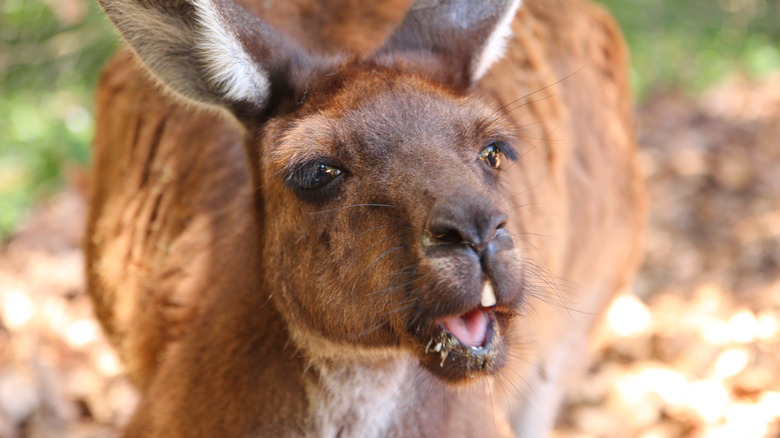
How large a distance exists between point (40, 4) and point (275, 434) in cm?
421

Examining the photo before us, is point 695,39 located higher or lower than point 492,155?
lower

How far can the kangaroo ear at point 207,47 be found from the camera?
320cm

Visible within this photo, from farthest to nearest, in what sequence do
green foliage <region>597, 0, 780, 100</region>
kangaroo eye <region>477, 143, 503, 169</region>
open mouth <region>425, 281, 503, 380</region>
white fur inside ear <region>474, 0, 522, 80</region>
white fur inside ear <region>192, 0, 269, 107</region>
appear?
green foliage <region>597, 0, 780, 100</region>
white fur inside ear <region>474, 0, 522, 80</region>
kangaroo eye <region>477, 143, 503, 169</region>
white fur inside ear <region>192, 0, 269, 107</region>
open mouth <region>425, 281, 503, 380</region>

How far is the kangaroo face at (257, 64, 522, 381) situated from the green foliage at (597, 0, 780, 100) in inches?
241

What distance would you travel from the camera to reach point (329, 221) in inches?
127

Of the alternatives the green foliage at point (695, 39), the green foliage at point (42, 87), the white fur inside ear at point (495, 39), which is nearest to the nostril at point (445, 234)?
the white fur inside ear at point (495, 39)

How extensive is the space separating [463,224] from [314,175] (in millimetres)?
669

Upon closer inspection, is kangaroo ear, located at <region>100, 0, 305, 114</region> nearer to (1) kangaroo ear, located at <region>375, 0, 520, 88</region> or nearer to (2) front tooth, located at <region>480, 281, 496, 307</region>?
(1) kangaroo ear, located at <region>375, 0, 520, 88</region>

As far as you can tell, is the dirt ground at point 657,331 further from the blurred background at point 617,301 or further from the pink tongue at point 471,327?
the pink tongue at point 471,327

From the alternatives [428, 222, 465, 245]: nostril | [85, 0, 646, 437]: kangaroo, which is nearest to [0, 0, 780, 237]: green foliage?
[85, 0, 646, 437]: kangaroo

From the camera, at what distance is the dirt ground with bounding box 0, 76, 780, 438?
5.59m

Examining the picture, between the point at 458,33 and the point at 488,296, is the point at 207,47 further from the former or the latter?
the point at 488,296

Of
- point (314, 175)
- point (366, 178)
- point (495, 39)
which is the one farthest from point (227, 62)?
point (495, 39)

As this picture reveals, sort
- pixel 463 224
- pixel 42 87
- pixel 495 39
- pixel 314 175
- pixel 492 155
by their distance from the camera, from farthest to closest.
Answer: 1. pixel 42 87
2. pixel 495 39
3. pixel 492 155
4. pixel 314 175
5. pixel 463 224
